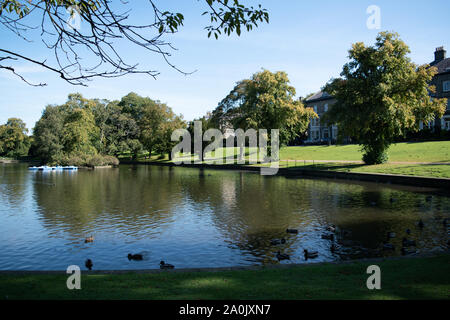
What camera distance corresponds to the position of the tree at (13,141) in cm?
11128

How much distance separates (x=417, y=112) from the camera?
36.9 meters

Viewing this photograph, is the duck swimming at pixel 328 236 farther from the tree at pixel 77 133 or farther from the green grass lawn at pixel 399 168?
the tree at pixel 77 133

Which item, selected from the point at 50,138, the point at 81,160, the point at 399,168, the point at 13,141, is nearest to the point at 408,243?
the point at 399,168

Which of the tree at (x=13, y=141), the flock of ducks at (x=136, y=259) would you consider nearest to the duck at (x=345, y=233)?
the flock of ducks at (x=136, y=259)

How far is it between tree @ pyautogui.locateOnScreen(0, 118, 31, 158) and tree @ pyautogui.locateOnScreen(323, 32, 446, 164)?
10799cm

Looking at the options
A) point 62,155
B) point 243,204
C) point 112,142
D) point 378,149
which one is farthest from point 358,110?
point 112,142

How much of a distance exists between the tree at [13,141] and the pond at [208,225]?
324 ft

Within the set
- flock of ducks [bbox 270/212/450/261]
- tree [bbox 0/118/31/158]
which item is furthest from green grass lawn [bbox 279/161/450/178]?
tree [bbox 0/118/31/158]

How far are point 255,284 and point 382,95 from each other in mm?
33571

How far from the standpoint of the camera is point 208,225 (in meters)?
16.1

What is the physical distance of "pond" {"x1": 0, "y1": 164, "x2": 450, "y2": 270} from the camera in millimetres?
11531

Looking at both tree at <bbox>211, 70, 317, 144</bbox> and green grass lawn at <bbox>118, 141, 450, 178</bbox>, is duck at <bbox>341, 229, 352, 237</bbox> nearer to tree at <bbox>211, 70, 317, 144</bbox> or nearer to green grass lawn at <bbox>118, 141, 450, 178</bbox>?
green grass lawn at <bbox>118, 141, 450, 178</bbox>
